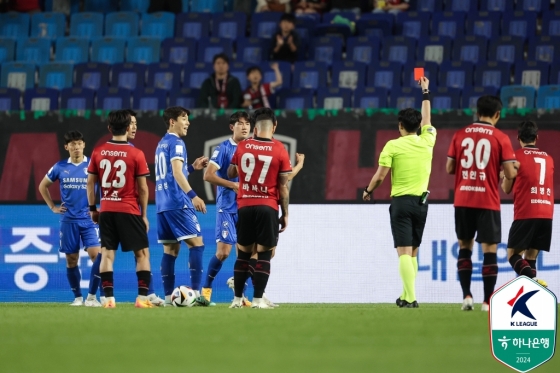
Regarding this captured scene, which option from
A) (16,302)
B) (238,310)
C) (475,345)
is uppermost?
(475,345)

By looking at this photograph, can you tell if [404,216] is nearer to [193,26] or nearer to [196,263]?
[196,263]

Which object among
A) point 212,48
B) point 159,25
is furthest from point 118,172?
point 159,25

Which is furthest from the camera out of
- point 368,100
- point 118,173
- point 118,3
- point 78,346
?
point 118,3

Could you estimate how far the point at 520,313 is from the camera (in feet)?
22.8

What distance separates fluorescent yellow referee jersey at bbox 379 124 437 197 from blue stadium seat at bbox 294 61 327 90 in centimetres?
687

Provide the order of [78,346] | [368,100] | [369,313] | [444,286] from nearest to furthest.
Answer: [78,346], [369,313], [444,286], [368,100]

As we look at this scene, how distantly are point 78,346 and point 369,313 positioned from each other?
11.6 ft

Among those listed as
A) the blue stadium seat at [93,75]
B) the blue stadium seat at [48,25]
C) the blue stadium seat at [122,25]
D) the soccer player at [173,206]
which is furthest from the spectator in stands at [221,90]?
the blue stadium seat at [48,25]

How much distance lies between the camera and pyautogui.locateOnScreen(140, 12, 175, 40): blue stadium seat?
1942 cm

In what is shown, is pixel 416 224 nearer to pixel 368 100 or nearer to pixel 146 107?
pixel 368 100

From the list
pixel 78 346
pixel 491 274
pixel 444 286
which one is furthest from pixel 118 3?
pixel 78 346

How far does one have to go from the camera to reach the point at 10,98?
1761 cm

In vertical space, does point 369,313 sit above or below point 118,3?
below

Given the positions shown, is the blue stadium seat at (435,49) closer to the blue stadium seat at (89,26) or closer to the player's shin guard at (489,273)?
the blue stadium seat at (89,26)
